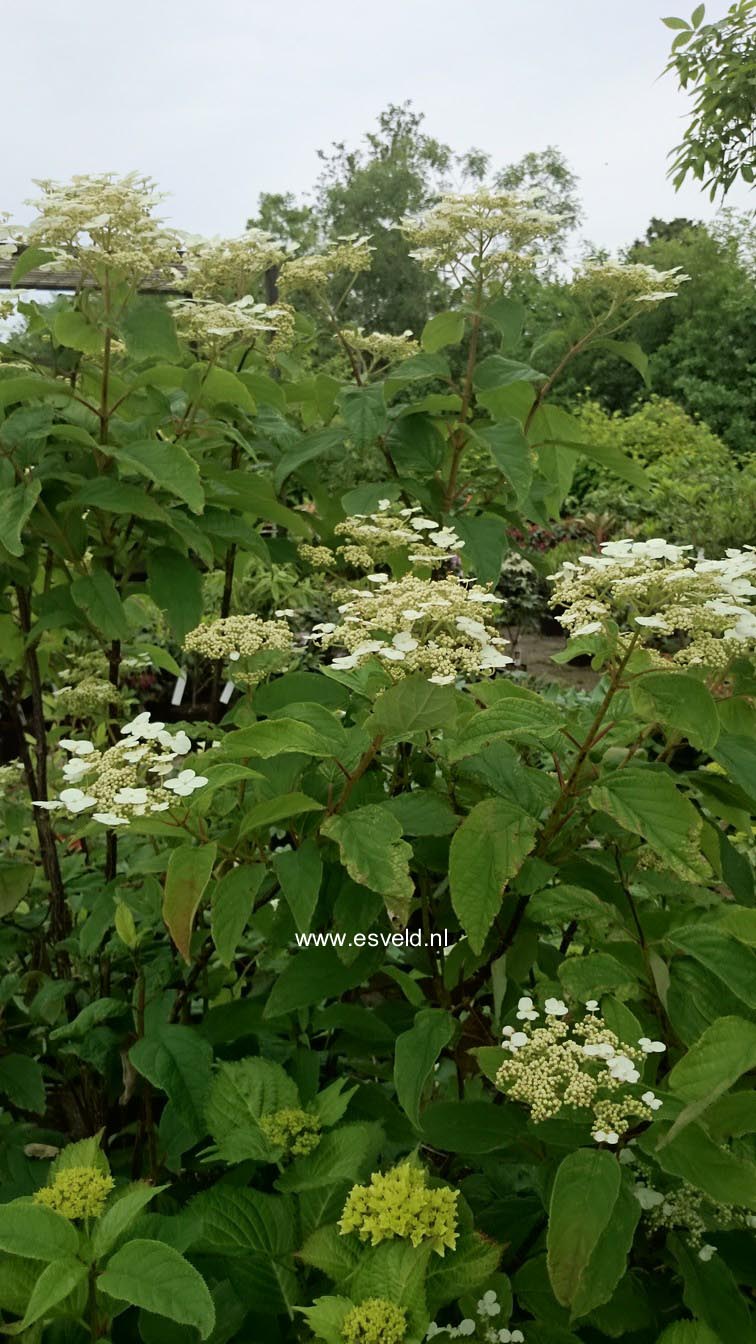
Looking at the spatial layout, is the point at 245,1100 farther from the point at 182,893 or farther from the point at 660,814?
the point at 660,814

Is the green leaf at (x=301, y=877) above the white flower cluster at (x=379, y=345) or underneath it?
underneath

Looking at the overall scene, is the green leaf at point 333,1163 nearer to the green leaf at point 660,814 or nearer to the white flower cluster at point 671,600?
the green leaf at point 660,814

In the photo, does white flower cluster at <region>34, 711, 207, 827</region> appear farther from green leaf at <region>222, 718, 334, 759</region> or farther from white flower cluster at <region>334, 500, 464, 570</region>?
white flower cluster at <region>334, 500, 464, 570</region>

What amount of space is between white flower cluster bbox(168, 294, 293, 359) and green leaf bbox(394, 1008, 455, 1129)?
3.08 ft

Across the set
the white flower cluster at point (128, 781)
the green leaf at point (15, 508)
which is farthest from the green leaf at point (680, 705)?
the green leaf at point (15, 508)

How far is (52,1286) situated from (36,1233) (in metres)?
0.05

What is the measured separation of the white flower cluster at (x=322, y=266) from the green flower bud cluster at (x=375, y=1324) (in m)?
1.63

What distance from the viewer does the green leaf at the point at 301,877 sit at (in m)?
0.88

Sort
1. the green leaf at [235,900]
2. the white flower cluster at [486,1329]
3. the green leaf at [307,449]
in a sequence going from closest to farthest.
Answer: the white flower cluster at [486,1329] < the green leaf at [235,900] < the green leaf at [307,449]

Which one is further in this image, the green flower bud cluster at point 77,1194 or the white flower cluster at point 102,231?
the white flower cluster at point 102,231

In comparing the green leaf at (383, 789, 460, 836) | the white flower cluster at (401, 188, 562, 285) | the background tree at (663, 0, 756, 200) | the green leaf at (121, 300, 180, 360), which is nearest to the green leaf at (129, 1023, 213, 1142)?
the green leaf at (383, 789, 460, 836)

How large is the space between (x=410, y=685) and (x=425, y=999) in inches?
15.2

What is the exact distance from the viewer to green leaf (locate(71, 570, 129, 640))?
1324 millimetres

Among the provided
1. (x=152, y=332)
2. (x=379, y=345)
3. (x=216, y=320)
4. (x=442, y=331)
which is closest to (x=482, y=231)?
(x=442, y=331)
